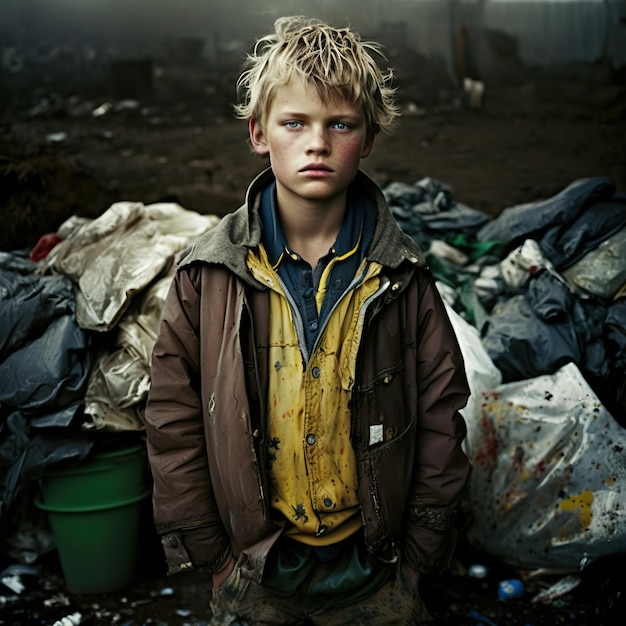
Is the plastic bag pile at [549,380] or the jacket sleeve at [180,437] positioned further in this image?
the plastic bag pile at [549,380]

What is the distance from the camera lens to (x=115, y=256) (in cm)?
344

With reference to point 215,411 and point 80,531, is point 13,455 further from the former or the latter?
Result: point 215,411

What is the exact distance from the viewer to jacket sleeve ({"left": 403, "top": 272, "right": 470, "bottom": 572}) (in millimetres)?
2193

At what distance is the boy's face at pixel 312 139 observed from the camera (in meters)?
2.04

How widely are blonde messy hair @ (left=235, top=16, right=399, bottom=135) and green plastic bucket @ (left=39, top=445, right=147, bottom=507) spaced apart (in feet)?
5.29

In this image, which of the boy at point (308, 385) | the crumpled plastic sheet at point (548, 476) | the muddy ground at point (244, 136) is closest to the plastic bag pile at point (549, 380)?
the crumpled plastic sheet at point (548, 476)

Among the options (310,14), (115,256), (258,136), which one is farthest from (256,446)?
(310,14)

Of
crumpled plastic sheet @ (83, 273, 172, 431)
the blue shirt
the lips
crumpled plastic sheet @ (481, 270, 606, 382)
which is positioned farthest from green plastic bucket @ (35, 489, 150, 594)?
the lips

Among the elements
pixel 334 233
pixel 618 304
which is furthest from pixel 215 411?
pixel 618 304

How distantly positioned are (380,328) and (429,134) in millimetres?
4307

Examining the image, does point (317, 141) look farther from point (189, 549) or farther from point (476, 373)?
point (476, 373)

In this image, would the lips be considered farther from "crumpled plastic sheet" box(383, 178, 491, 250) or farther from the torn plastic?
"crumpled plastic sheet" box(383, 178, 491, 250)

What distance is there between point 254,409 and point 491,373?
Answer: 1560mm

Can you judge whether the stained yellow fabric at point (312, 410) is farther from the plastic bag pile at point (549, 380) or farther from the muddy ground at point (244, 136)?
the muddy ground at point (244, 136)
